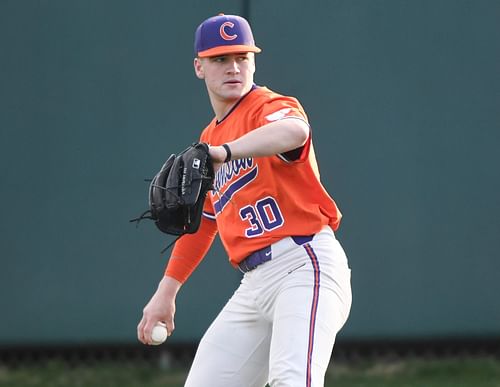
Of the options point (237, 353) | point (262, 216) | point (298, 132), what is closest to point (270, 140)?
point (298, 132)

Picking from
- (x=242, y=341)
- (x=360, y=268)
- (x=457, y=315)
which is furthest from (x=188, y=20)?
(x=242, y=341)

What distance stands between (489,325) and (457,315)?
0.21 metres

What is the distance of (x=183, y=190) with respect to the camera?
11.7 feet

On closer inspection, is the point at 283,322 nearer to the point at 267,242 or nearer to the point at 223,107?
the point at 267,242

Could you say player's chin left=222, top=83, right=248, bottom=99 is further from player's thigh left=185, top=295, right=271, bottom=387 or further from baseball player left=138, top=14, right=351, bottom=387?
player's thigh left=185, top=295, right=271, bottom=387

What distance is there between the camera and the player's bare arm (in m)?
4.24

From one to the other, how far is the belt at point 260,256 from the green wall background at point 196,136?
8.25ft

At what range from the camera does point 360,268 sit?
6.57 metres

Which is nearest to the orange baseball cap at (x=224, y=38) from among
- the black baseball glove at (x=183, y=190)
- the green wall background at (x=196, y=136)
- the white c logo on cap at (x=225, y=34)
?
the white c logo on cap at (x=225, y=34)

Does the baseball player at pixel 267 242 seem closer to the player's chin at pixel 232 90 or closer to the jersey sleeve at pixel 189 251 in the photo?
the player's chin at pixel 232 90

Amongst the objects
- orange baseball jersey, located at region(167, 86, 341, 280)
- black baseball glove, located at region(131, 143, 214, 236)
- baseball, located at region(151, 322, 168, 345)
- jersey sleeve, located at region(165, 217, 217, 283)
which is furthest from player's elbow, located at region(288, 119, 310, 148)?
baseball, located at region(151, 322, 168, 345)

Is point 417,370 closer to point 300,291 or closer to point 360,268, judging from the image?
point 360,268

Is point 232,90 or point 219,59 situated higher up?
point 219,59

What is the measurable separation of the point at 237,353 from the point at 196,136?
272 cm
